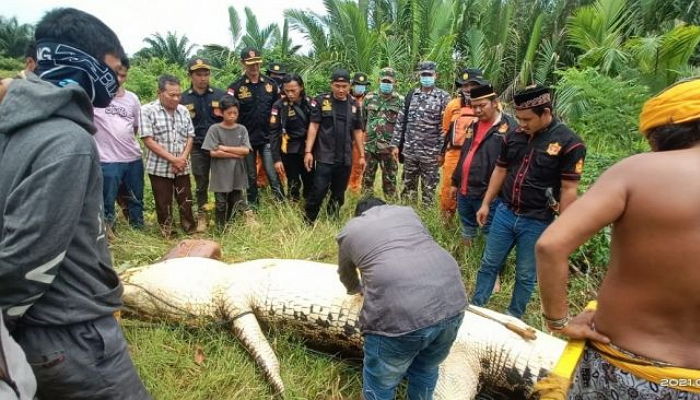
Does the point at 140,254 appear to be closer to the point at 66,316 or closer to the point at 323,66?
the point at 66,316

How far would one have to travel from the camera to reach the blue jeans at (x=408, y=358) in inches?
85.1

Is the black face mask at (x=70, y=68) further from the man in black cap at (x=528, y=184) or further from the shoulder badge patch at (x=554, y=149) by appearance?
the shoulder badge patch at (x=554, y=149)

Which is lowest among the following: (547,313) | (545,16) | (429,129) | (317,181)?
(317,181)

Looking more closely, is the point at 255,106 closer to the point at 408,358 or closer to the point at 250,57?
the point at 250,57

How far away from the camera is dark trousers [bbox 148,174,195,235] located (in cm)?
483

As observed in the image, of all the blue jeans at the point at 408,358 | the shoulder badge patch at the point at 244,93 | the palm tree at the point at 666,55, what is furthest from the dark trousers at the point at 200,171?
the palm tree at the point at 666,55

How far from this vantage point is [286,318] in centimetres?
Answer: 308

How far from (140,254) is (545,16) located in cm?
1114

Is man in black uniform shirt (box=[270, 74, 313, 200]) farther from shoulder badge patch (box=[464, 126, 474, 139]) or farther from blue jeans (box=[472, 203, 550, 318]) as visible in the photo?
blue jeans (box=[472, 203, 550, 318])

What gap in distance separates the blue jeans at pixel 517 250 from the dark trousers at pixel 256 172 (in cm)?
284

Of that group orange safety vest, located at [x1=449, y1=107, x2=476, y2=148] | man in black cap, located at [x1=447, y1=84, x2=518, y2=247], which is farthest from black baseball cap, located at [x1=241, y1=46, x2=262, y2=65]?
man in black cap, located at [x1=447, y1=84, x2=518, y2=247]

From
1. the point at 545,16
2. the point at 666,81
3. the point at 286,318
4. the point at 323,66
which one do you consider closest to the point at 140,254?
the point at 286,318

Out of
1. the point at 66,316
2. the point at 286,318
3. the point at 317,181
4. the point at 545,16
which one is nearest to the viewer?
the point at 66,316

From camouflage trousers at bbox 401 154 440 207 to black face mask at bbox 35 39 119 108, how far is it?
12.7ft
